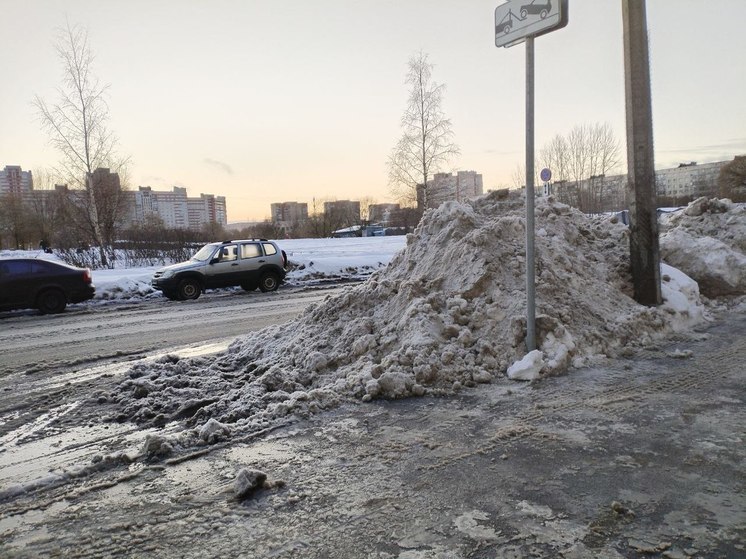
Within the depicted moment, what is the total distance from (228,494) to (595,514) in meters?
2.16

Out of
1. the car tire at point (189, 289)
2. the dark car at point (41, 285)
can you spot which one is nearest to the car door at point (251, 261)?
the car tire at point (189, 289)

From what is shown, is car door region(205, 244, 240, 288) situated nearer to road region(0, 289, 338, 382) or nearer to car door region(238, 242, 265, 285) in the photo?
car door region(238, 242, 265, 285)

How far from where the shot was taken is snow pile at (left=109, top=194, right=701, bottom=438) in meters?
5.03

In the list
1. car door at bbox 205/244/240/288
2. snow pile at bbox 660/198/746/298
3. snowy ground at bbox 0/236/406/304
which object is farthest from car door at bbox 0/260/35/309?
snow pile at bbox 660/198/746/298

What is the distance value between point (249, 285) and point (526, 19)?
13.3 m

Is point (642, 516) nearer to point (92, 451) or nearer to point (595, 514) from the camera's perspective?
point (595, 514)

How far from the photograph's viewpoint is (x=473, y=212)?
7.50 metres

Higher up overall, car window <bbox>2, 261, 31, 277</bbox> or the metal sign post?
the metal sign post

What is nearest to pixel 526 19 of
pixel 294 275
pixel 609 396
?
pixel 609 396

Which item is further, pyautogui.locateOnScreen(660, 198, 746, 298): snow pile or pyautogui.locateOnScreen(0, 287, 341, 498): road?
pyautogui.locateOnScreen(660, 198, 746, 298): snow pile

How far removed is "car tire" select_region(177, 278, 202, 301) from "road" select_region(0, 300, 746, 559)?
432 inches

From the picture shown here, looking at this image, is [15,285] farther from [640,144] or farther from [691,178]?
[691,178]

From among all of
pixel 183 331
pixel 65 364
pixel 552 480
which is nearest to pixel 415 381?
pixel 552 480

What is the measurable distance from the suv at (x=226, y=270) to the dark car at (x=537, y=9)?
12881mm
